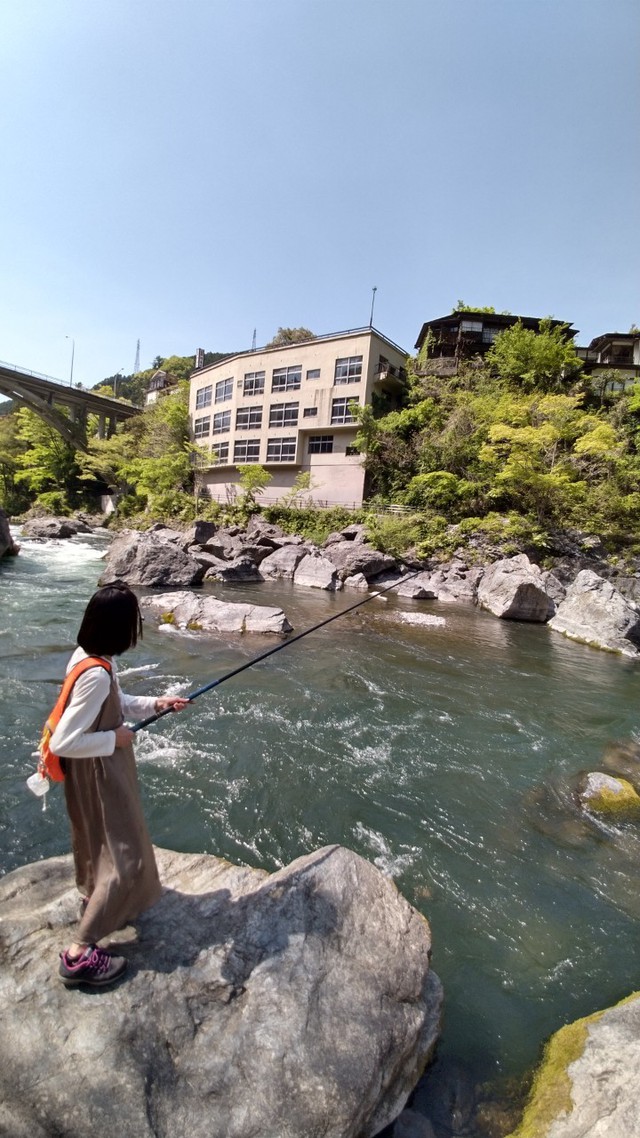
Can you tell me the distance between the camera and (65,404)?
4150cm

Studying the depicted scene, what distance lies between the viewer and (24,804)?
4637 millimetres

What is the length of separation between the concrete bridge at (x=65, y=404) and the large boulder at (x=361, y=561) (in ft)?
95.5

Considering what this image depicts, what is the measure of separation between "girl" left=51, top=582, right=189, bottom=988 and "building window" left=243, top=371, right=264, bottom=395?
33.4 m

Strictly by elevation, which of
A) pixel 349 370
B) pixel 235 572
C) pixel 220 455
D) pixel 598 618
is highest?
pixel 349 370

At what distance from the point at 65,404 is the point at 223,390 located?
16412 mm

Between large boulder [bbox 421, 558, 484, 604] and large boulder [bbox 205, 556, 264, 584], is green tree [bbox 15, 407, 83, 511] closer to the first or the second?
large boulder [bbox 205, 556, 264, 584]

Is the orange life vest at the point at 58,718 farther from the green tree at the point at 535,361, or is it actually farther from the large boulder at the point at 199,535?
the green tree at the point at 535,361

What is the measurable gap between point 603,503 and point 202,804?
21.1 meters

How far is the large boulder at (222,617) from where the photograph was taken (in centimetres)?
1130

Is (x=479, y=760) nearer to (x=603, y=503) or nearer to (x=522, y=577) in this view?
(x=522, y=577)

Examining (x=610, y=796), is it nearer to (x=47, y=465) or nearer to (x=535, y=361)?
(x=535, y=361)

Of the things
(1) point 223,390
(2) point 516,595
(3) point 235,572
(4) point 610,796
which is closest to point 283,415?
(1) point 223,390

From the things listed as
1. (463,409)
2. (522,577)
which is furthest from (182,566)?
(463,409)

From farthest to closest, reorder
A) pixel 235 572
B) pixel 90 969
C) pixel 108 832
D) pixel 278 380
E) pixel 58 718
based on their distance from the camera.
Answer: pixel 278 380 → pixel 235 572 → pixel 108 832 → pixel 58 718 → pixel 90 969
